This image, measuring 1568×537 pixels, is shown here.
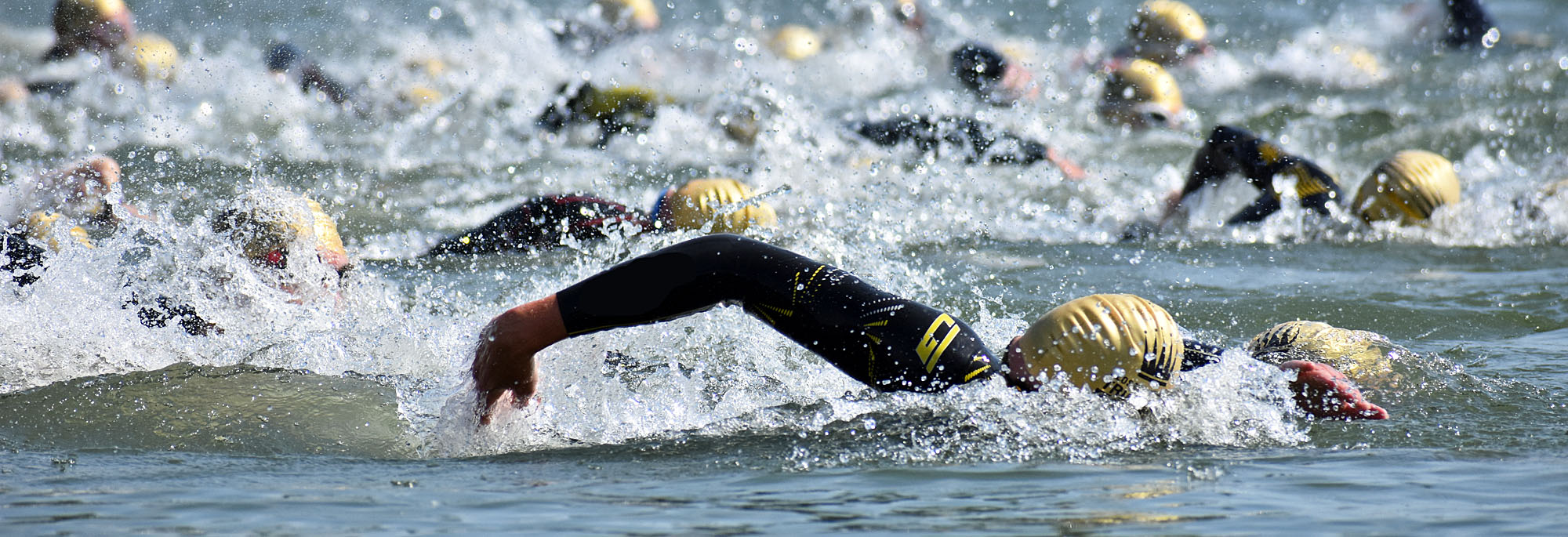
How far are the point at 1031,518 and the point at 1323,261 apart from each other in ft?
15.9

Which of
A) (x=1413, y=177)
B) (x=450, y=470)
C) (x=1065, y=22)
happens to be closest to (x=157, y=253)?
(x=450, y=470)

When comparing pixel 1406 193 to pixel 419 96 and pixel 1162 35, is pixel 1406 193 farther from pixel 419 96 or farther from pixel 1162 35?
pixel 419 96

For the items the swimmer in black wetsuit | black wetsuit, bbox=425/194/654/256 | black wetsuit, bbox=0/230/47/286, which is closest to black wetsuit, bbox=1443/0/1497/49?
the swimmer in black wetsuit

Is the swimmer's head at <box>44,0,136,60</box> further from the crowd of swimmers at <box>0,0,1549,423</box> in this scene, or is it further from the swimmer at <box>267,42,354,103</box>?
the swimmer at <box>267,42,354,103</box>

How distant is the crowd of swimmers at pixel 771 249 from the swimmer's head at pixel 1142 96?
1 centimetres

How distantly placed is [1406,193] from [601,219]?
179 inches

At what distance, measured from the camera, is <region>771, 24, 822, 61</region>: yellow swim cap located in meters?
15.0

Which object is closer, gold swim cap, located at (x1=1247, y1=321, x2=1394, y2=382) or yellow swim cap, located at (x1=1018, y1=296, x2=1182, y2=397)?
yellow swim cap, located at (x1=1018, y1=296, x2=1182, y2=397)

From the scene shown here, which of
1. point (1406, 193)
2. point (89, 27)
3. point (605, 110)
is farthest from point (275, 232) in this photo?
point (89, 27)

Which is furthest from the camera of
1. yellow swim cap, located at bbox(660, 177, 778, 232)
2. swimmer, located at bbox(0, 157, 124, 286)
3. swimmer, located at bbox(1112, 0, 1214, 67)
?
swimmer, located at bbox(1112, 0, 1214, 67)

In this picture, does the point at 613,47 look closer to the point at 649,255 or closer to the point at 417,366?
the point at 417,366

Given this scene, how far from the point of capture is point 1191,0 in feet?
62.0

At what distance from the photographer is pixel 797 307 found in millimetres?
3742

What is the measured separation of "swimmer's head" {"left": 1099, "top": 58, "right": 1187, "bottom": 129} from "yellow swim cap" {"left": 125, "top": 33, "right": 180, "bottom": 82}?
7.88m
